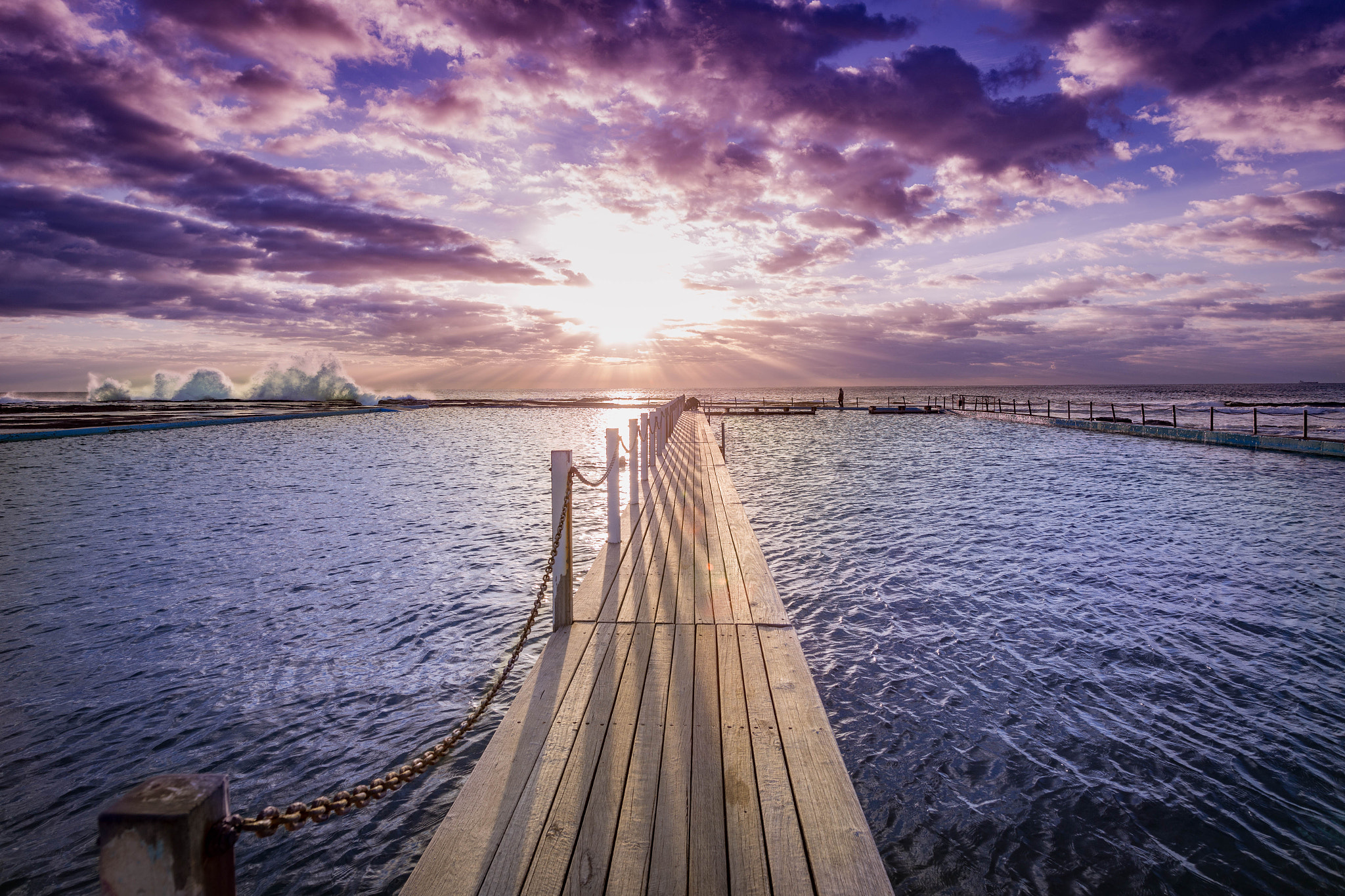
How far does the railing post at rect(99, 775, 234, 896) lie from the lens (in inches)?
58.9

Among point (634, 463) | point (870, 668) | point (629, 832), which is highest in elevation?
point (634, 463)

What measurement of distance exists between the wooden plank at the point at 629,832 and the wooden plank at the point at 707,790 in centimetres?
21

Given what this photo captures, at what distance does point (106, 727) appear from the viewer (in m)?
5.25

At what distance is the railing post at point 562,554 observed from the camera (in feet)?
17.7

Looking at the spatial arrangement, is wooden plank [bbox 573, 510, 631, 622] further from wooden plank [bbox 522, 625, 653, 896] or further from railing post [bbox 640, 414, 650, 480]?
railing post [bbox 640, 414, 650, 480]

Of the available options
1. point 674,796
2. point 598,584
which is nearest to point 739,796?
point 674,796

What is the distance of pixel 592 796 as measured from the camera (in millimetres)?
3164

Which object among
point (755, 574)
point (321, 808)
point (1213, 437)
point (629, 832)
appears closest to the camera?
point (321, 808)

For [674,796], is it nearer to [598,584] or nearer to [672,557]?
[598,584]

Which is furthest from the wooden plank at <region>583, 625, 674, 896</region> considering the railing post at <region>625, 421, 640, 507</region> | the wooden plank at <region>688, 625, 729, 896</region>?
the railing post at <region>625, 421, 640, 507</region>

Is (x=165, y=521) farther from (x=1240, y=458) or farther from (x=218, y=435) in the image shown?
(x=1240, y=458)

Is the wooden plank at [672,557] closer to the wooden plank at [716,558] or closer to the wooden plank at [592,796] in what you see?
the wooden plank at [716,558]

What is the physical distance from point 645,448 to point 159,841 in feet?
40.3

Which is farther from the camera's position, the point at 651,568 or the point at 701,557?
the point at 701,557
